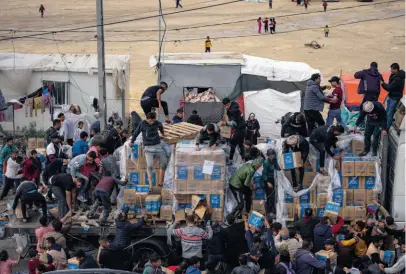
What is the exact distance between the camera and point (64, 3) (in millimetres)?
63438

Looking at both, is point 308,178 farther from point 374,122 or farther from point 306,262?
point 306,262

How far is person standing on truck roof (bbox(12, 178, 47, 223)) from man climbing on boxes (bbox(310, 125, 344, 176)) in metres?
5.53

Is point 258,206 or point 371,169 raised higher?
point 371,169

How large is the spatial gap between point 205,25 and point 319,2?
13.5 meters

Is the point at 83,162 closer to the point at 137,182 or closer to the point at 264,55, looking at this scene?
the point at 137,182

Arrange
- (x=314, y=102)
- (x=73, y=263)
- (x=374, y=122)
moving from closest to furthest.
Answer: (x=73, y=263) < (x=374, y=122) < (x=314, y=102)

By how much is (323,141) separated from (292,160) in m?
0.73

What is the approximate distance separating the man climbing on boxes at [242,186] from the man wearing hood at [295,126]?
111 centimetres

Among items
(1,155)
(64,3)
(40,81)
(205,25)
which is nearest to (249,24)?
(205,25)

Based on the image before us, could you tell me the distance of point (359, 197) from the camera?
1550 cm

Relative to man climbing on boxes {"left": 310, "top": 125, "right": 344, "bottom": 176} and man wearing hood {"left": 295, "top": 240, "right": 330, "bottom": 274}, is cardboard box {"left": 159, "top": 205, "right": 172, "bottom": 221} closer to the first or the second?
man wearing hood {"left": 295, "top": 240, "right": 330, "bottom": 274}

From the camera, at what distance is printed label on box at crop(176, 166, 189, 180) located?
15.3 meters

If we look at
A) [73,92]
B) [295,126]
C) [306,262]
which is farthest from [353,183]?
[73,92]

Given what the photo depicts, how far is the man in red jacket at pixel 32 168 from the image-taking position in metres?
17.0
